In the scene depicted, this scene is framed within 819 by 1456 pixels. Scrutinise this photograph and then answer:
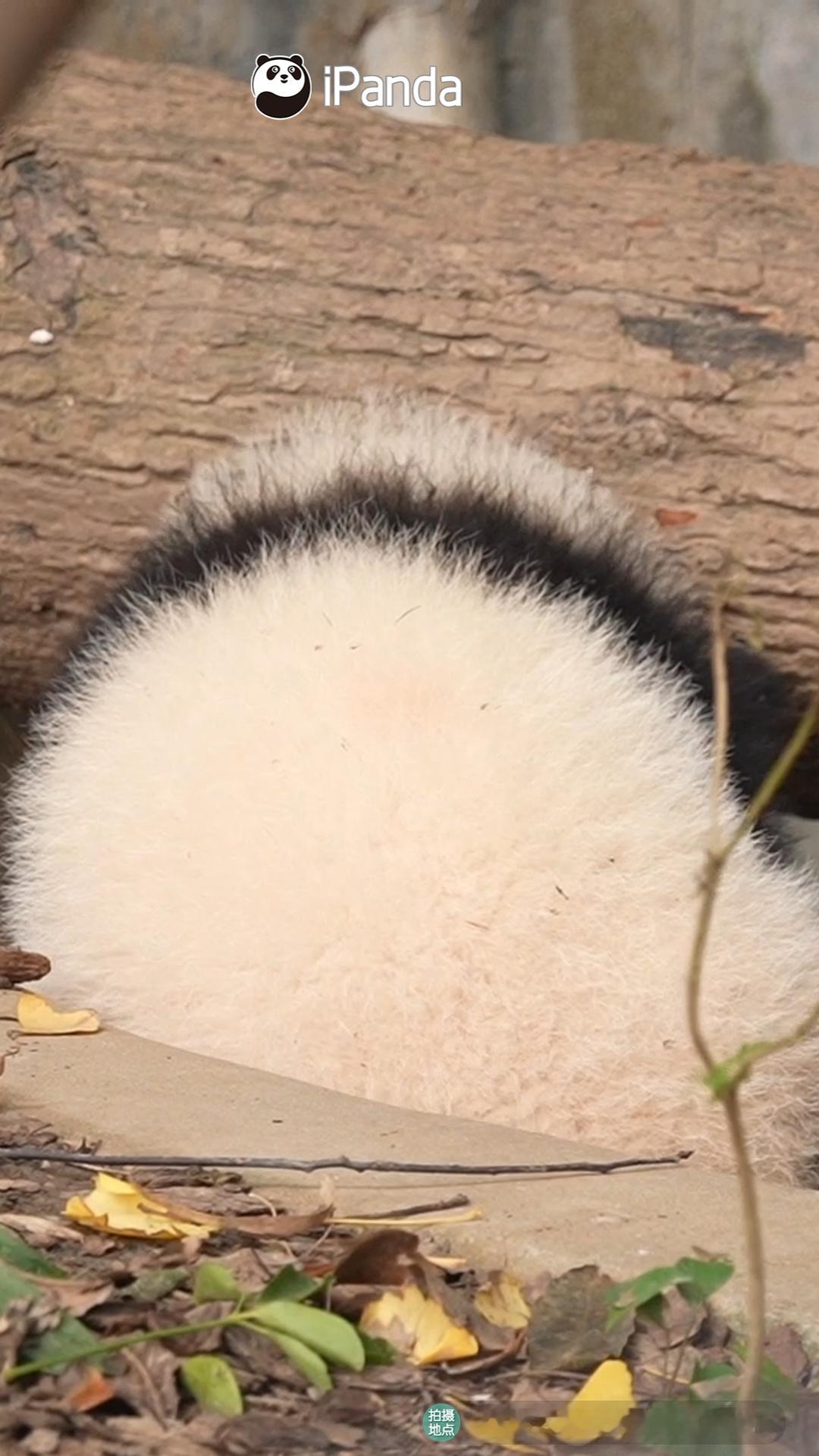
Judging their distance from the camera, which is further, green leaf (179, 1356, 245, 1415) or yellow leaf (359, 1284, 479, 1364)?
yellow leaf (359, 1284, 479, 1364)

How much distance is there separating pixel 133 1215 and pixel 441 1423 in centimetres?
42

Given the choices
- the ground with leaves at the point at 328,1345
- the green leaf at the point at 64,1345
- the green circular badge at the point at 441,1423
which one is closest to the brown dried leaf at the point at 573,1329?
the ground with leaves at the point at 328,1345

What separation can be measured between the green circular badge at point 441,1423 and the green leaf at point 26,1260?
1.22ft

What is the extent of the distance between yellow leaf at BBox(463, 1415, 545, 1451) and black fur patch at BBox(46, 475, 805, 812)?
1549 millimetres

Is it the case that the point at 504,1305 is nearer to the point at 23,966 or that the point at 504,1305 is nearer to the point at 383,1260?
the point at 383,1260

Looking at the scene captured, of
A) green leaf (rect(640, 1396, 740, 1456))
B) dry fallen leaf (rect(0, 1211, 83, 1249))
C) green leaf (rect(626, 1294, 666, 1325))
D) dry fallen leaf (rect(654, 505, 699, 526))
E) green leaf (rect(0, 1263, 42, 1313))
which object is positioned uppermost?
dry fallen leaf (rect(654, 505, 699, 526))

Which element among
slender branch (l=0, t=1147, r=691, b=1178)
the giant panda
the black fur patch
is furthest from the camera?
the black fur patch

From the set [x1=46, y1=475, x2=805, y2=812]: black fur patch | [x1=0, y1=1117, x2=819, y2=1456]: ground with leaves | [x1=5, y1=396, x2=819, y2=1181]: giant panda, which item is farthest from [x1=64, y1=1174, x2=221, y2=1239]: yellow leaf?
[x1=46, y1=475, x2=805, y2=812]: black fur patch

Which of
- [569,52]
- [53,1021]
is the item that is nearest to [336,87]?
[569,52]

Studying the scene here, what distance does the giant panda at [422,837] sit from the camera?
89.9 inches

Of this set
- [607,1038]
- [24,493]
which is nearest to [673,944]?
[607,1038]

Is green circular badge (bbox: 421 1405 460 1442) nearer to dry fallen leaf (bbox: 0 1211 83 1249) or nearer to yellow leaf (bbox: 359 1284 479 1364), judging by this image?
yellow leaf (bbox: 359 1284 479 1364)

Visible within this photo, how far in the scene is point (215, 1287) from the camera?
1.51 metres

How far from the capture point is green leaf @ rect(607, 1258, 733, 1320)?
1.53m
